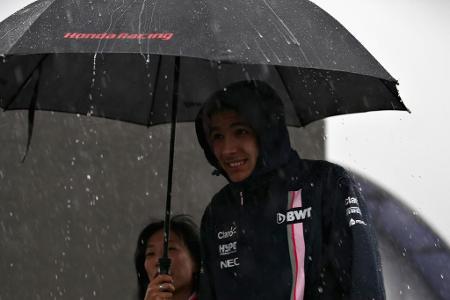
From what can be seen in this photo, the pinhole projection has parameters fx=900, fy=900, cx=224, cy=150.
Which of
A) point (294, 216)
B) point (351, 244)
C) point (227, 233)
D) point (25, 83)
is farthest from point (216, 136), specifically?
point (25, 83)

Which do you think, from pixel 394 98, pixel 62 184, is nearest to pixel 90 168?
pixel 62 184

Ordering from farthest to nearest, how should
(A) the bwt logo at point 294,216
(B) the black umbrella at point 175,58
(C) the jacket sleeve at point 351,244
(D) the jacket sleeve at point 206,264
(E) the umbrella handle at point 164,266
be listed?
(D) the jacket sleeve at point 206,264
(E) the umbrella handle at point 164,266
(A) the bwt logo at point 294,216
(C) the jacket sleeve at point 351,244
(B) the black umbrella at point 175,58

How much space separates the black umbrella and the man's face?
21 centimetres

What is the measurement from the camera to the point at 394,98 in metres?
3.79

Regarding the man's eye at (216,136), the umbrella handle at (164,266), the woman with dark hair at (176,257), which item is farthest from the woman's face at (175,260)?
the man's eye at (216,136)

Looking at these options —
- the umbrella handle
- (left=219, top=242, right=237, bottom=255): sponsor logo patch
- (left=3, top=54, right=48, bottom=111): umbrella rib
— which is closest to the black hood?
(left=219, top=242, right=237, bottom=255): sponsor logo patch

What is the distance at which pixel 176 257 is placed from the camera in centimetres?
406

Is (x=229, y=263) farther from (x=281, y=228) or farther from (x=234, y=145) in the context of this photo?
(x=234, y=145)

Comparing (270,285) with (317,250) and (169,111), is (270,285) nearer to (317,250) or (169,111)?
(317,250)

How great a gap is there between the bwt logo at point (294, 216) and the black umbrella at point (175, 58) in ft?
1.68

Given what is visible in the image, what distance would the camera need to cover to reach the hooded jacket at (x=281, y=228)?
3.39m

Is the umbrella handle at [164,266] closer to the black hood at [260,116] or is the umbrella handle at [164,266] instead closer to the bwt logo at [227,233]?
the bwt logo at [227,233]

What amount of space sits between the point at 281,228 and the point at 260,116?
1.57ft

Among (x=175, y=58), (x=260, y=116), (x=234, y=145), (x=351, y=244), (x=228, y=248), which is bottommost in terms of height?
(x=351, y=244)
